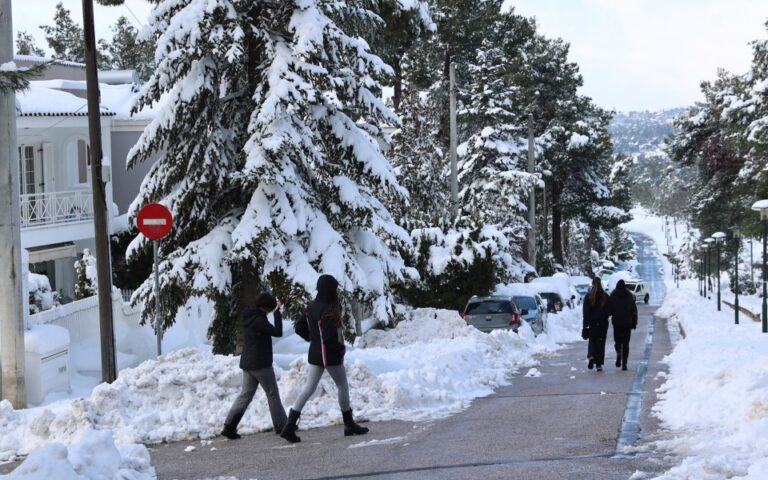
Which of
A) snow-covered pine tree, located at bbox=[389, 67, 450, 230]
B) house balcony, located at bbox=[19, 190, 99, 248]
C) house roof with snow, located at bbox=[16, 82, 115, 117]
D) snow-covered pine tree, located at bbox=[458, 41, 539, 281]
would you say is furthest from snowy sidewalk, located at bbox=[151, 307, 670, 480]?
snow-covered pine tree, located at bbox=[458, 41, 539, 281]

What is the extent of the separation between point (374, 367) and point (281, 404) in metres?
3.65

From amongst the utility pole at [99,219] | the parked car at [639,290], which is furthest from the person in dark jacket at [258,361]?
the parked car at [639,290]

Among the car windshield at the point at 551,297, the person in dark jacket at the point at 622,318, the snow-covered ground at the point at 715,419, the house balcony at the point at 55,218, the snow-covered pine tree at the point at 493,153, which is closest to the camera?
the snow-covered ground at the point at 715,419

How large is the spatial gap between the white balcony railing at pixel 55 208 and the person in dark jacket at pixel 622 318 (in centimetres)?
1723

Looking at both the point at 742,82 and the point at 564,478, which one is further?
the point at 742,82

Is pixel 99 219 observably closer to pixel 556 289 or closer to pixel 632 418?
pixel 632 418

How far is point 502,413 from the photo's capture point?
43.1ft

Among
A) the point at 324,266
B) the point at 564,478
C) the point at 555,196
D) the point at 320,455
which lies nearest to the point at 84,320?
the point at 324,266

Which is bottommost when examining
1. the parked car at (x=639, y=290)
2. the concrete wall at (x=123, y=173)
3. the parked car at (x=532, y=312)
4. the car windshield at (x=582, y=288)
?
the parked car at (x=639, y=290)

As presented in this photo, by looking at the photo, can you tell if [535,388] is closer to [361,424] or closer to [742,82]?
[361,424]

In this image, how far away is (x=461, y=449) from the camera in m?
10.5

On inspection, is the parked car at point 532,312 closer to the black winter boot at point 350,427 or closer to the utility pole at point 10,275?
the utility pole at point 10,275

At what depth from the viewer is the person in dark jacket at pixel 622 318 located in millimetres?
18547

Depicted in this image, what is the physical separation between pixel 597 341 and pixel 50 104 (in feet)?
64.5
